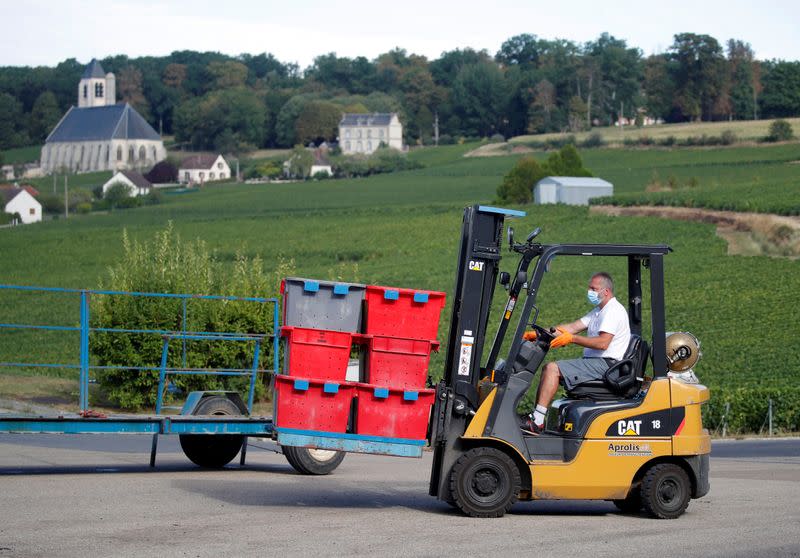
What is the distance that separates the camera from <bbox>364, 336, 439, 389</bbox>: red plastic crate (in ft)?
37.2

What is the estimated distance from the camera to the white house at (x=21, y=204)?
408 feet

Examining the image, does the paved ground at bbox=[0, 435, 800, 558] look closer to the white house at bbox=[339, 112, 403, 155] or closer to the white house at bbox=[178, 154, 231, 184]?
the white house at bbox=[178, 154, 231, 184]

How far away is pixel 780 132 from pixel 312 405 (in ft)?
361

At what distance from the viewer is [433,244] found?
74.6m

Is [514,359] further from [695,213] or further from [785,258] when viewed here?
[695,213]

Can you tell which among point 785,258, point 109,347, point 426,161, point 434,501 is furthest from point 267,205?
point 434,501

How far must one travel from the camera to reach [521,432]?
37.0ft

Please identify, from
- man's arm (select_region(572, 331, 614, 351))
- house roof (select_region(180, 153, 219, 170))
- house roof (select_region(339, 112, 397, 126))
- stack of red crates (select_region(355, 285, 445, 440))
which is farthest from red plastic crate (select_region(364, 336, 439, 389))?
house roof (select_region(339, 112, 397, 126))

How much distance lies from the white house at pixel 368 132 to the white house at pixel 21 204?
66.5 meters

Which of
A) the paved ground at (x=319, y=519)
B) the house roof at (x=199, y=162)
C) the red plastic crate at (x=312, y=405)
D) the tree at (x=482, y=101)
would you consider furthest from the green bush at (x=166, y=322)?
the tree at (x=482, y=101)

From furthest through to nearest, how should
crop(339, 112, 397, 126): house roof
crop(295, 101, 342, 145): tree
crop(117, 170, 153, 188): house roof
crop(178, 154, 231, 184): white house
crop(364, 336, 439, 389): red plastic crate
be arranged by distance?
crop(295, 101, 342, 145): tree < crop(339, 112, 397, 126): house roof < crop(178, 154, 231, 184): white house < crop(117, 170, 153, 188): house roof < crop(364, 336, 439, 389): red plastic crate

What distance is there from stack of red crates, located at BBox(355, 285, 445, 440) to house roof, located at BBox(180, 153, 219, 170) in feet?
523

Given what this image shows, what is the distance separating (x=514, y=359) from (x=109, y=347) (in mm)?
18959

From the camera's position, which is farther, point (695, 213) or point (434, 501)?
point (695, 213)
